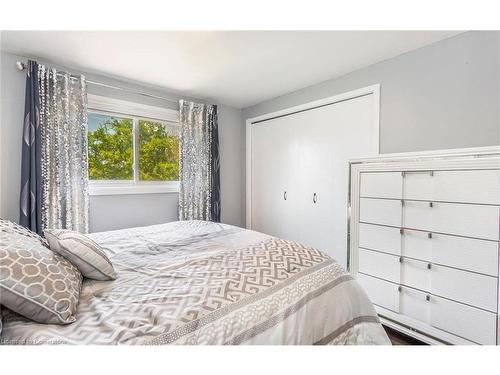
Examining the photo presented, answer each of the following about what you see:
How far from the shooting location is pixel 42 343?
0.70m

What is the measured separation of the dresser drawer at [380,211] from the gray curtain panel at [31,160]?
281 cm

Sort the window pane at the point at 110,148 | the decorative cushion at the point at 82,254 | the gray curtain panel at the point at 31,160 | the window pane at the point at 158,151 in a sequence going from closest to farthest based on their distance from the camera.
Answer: the decorative cushion at the point at 82,254 → the gray curtain panel at the point at 31,160 → the window pane at the point at 110,148 → the window pane at the point at 158,151

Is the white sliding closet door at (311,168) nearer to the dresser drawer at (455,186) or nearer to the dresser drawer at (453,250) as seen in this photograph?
the dresser drawer at (455,186)

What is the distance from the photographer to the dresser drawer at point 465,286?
149 cm

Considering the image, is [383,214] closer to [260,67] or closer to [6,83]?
[260,67]

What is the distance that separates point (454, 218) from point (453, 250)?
0.71ft

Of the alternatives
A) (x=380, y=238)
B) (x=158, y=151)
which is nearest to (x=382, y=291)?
(x=380, y=238)

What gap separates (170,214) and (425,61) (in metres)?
2.96

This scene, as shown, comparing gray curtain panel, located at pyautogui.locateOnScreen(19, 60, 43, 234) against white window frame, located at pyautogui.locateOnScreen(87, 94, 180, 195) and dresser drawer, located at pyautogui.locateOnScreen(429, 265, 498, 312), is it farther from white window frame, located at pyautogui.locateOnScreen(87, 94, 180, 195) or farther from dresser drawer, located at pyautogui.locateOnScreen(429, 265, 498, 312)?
dresser drawer, located at pyautogui.locateOnScreen(429, 265, 498, 312)

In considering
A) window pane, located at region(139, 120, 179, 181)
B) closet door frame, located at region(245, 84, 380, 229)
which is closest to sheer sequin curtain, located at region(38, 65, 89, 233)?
window pane, located at region(139, 120, 179, 181)

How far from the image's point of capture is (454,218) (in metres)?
1.65

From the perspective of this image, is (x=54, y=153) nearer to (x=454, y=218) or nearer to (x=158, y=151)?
(x=158, y=151)

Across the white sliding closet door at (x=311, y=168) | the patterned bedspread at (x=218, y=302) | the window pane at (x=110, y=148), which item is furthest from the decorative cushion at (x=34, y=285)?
the white sliding closet door at (x=311, y=168)

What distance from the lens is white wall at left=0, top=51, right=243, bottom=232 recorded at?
2.08 meters
